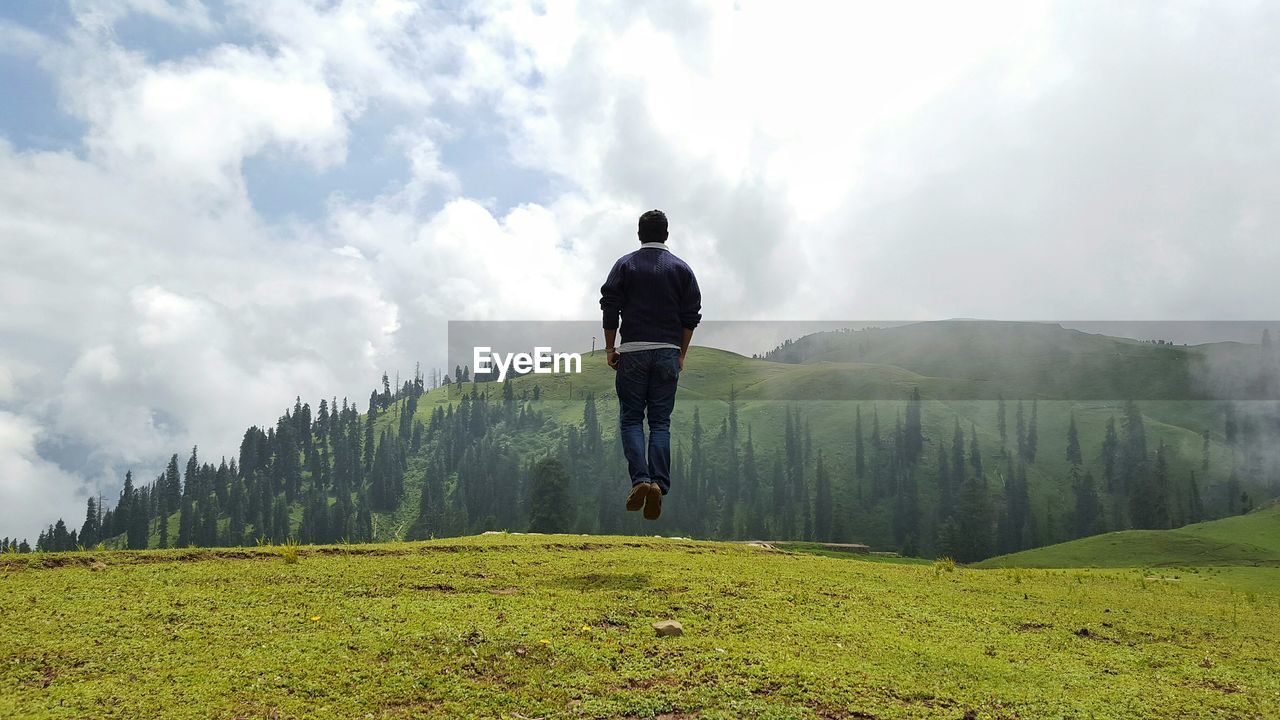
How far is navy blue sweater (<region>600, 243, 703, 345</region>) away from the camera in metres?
12.8

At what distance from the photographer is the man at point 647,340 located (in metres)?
12.7

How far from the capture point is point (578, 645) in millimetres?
8961

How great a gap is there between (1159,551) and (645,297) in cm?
11734

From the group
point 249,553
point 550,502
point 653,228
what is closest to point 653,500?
point 653,228

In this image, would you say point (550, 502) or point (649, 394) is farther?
point (550, 502)

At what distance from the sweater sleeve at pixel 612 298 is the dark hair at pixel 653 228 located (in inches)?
30.3

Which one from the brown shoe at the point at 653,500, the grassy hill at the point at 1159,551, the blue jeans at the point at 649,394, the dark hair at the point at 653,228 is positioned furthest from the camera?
the grassy hill at the point at 1159,551

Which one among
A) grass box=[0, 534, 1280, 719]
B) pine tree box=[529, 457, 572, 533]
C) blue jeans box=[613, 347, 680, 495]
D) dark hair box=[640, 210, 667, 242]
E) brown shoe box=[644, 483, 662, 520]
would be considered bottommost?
pine tree box=[529, 457, 572, 533]

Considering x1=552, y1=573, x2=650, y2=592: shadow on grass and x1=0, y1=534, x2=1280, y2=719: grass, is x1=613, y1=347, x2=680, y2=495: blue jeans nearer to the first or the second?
x1=552, y1=573, x2=650, y2=592: shadow on grass

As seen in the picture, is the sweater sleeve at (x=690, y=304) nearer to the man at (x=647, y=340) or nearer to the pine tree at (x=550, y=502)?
the man at (x=647, y=340)

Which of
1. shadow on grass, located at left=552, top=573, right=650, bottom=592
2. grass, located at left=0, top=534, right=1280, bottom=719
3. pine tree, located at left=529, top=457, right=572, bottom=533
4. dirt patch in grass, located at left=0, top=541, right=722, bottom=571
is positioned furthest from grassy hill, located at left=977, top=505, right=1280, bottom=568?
shadow on grass, located at left=552, top=573, right=650, bottom=592

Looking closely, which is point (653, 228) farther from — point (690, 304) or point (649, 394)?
point (649, 394)

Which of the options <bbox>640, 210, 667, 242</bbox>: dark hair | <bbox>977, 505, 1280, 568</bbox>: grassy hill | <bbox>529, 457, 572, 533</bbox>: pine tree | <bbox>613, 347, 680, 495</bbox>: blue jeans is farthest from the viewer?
<bbox>529, 457, 572, 533</bbox>: pine tree

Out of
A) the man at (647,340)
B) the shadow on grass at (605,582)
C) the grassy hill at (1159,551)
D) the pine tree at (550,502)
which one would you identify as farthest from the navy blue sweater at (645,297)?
the pine tree at (550,502)
